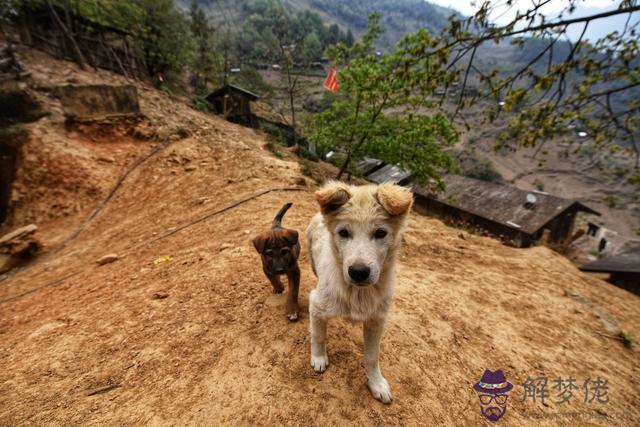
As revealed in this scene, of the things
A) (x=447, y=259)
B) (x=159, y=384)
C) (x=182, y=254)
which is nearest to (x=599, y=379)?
(x=447, y=259)

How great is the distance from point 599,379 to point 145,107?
17.0m

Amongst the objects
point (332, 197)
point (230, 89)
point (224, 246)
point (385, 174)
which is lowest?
point (224, 246)

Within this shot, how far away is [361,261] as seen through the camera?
220 centimetres

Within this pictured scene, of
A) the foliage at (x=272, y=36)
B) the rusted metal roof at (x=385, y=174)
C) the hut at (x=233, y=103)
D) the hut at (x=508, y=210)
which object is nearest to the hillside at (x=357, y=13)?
the foliage at (x=272, y=36)

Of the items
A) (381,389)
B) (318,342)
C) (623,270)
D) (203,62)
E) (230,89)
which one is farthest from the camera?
(203,62)

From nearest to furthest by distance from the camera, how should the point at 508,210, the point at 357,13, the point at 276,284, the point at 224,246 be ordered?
the point at 276,284 < the point at 224,246 < the point at 508,210 < the point at 357,13

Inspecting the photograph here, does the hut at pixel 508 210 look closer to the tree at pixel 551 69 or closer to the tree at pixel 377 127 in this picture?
the tree at pixel 377 127

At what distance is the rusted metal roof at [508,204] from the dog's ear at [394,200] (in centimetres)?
1656

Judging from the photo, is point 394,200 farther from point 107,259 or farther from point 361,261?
point 107,259

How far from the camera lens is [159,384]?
283 centimetres

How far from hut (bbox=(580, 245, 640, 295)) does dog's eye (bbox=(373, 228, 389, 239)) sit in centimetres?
1453

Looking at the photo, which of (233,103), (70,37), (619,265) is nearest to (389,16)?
(233,103)

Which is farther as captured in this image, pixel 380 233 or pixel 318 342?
pixel 318 342

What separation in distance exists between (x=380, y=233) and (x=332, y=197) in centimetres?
55
